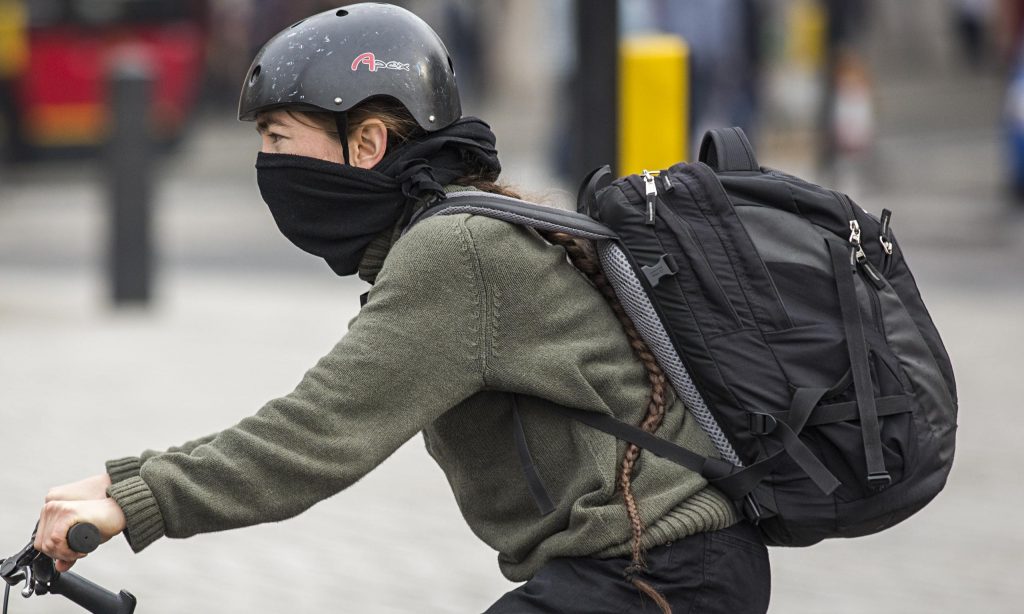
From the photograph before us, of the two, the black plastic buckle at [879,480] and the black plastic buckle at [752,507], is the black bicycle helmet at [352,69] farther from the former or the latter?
the black plastic buckle at [879,480]

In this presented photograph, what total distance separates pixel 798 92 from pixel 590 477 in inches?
691

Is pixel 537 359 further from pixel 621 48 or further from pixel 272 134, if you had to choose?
pixel 621 48

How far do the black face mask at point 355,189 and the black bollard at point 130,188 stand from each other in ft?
23.0

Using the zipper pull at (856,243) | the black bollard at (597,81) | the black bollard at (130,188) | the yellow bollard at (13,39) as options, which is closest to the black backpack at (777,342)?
the zipper pull at (856,243)

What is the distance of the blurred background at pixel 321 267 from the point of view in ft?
15.8

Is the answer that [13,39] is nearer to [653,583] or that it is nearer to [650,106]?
[650,106]

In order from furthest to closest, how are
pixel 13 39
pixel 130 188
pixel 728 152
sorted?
1. pixel 13 39
2. pixel 130 188
3. pixel 728 152

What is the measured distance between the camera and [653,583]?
232cm

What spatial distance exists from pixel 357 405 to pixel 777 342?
1.92ft

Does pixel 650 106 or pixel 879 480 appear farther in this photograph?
pixel 650 106

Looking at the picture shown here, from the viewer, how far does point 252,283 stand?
10547mm

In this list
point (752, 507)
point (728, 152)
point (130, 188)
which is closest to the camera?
point (752, 507)

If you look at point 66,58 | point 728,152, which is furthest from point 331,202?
point 66,58

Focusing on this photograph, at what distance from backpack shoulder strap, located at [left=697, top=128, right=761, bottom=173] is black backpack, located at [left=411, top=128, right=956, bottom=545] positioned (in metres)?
0.05
